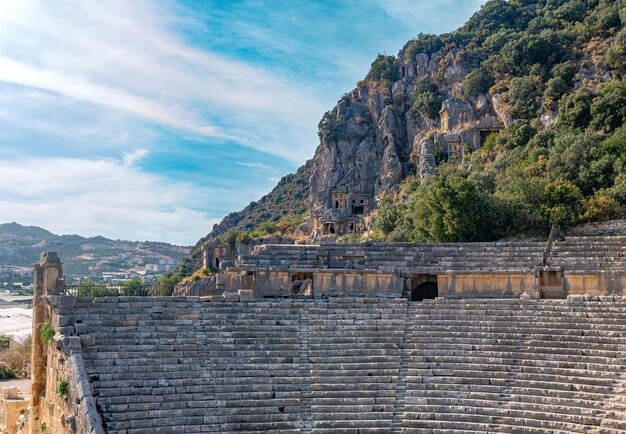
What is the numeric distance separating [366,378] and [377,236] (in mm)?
26837

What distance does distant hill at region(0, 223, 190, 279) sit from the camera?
116 m

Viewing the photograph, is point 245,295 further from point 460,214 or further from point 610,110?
point 610,110

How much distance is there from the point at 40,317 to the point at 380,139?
53.3 meters

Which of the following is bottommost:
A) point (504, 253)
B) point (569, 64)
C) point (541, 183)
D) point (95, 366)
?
point (95, 366)

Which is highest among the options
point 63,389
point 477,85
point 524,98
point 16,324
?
point 477,85

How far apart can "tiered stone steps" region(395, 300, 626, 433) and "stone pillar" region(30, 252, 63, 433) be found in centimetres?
864

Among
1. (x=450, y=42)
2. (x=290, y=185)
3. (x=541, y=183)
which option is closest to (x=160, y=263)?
(x=290, y=185)

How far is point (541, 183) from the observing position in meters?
28.2

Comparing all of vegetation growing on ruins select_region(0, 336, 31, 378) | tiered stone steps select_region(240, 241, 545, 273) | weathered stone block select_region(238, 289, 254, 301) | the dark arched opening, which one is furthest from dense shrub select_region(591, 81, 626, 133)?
vegetation growing on ruins select_region(0, 336, 31, 378)

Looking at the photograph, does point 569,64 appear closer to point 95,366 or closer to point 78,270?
point 95,366

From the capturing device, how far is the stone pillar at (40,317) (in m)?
16.6

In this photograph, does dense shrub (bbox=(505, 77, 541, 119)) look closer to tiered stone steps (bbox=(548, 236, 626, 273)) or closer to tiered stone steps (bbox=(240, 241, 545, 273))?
tiered stone steps (bbox=(548, 236, 626, 273))

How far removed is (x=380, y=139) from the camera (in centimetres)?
6762

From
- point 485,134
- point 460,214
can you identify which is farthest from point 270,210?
point 460,214
